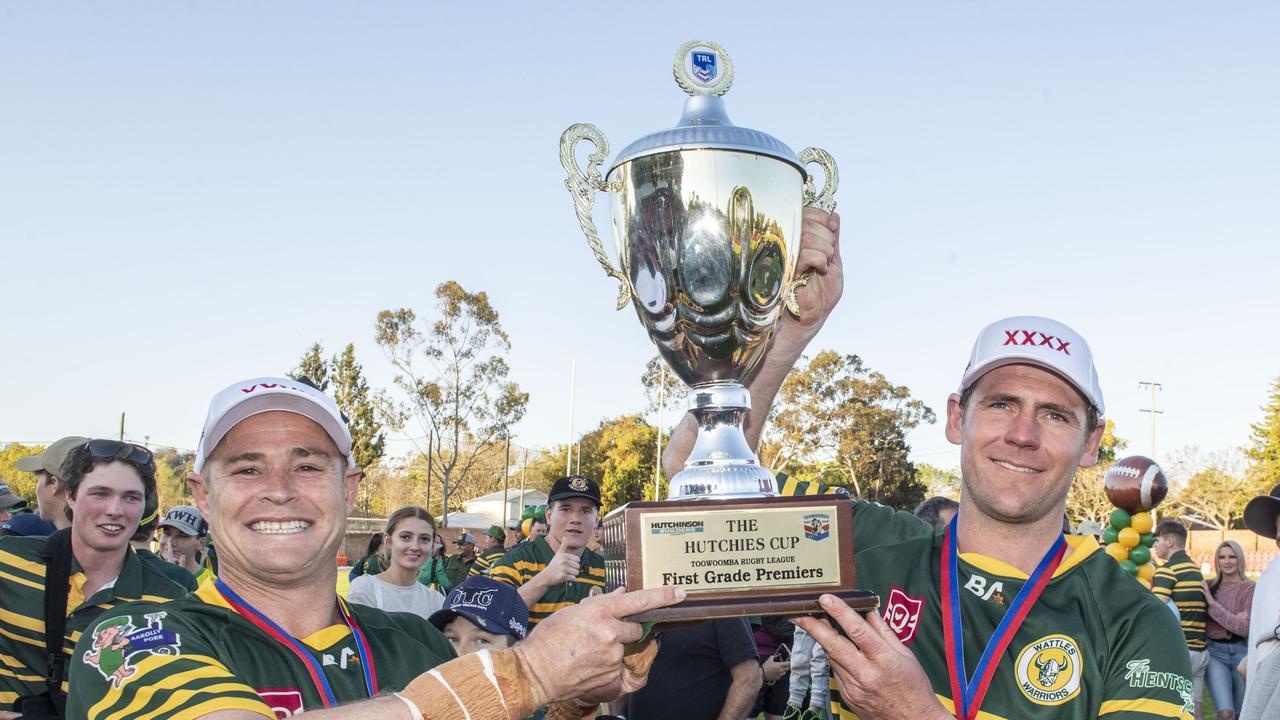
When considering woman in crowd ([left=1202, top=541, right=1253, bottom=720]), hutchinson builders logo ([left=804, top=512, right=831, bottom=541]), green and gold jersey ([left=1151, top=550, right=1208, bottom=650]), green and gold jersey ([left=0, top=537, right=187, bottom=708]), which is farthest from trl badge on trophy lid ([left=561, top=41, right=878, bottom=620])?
woman in crowd ([left=1202, top=541, right=1253, bottom=720])

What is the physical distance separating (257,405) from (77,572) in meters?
3.16

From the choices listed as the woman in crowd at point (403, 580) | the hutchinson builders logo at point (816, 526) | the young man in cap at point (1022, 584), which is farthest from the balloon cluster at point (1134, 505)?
the hutchinson builders logo at point (816, 526)

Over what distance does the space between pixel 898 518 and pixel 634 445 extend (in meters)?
38.8

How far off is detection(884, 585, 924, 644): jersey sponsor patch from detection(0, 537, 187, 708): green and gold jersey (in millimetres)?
3435

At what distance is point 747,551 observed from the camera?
8.21 ft

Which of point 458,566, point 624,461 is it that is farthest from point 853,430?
point 458,566

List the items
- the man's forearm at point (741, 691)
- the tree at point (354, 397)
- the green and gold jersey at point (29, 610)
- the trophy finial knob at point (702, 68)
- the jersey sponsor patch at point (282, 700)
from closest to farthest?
the jersey sponsor patch at point (282, 700), the trophy finial knob at point (702, 68), the green and gold jersey at point (29, 610), the man's forearm at point (741, 691), the tree at point (354, 397)

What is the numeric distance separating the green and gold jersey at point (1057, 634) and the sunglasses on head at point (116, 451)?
13.5 feet

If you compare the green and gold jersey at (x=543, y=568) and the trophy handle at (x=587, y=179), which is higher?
the trophy handle at (x=587, y=179)

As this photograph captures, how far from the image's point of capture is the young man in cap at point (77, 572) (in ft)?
15.0

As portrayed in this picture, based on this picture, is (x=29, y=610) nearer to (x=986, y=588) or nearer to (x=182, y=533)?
(x=986, y=588)

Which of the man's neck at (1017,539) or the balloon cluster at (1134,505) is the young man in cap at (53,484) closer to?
the man's neck at (1017,539)

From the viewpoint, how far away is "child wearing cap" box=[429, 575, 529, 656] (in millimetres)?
4938

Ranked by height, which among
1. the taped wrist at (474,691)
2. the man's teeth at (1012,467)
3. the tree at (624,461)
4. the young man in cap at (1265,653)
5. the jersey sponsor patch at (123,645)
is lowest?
the young man in cap at (1265,653)
